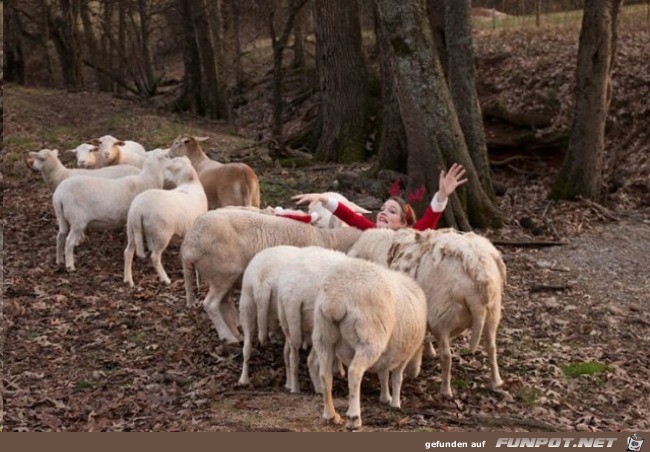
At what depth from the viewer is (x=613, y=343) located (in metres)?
8.62

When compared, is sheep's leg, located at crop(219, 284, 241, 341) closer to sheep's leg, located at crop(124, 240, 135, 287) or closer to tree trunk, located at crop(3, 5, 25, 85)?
sheep's leg, located at crop(124, 240, 135, 287)

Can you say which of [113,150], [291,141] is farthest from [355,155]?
[113,150]

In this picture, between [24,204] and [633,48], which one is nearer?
[24,204]

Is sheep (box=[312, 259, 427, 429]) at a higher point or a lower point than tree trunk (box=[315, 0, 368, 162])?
lower

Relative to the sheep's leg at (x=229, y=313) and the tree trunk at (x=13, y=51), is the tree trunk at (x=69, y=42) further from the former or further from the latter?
the sheep's leg at (x=229, y=313)

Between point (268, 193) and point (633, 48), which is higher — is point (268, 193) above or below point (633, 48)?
below

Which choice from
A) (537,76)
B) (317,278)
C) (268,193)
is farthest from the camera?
(537,76)

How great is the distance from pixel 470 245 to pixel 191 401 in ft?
8.35

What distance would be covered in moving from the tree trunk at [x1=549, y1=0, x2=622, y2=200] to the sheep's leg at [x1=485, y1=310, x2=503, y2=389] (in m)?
7.35

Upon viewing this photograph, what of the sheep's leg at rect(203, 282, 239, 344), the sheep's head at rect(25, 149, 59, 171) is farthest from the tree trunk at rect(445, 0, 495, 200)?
the sheep's head at rect(25, 149, 59, 171)

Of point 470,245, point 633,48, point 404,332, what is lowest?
point 404,332

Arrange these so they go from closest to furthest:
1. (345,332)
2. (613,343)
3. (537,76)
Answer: (345,332) < (613,343) < (537,76)

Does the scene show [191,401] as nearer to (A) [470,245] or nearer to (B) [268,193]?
(A) [470,245]

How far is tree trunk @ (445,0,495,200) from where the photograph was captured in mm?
13477
